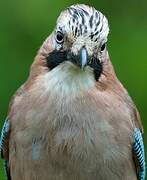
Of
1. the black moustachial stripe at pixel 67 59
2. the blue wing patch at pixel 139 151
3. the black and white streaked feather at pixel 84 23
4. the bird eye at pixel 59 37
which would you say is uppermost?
the black and white streaked feather at pixel 84 23

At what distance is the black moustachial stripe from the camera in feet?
32.2

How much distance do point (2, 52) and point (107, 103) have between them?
95.8 inches

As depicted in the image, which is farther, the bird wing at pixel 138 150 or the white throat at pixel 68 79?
the bird wing at pixel 138 150

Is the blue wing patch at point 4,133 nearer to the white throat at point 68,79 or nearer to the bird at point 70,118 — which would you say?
the bird at point 70,118

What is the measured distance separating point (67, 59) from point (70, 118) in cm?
49

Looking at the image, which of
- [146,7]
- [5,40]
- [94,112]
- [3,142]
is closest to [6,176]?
[3,142]

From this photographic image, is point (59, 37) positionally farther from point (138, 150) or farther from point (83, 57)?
point (138, 150)

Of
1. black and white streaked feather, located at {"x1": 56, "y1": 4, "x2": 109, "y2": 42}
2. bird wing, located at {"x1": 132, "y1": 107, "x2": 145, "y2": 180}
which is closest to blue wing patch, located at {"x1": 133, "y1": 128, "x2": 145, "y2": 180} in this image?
bird wing, located at {"x1": 132, "y1": 107, "x2": 145, "y2": 180}

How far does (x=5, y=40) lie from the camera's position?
12.7 meters

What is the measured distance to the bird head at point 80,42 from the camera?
9773mm

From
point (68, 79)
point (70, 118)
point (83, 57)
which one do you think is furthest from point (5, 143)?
point (83, 57)

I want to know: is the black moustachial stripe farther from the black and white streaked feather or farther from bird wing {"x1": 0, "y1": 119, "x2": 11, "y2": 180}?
bird wing {"x1": 0, "y1": 119, "x2": 11, "y2": 180}

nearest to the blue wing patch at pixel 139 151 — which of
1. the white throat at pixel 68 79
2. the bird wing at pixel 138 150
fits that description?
the bird wing at pixel 138 150

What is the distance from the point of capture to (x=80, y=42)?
9773 mm
